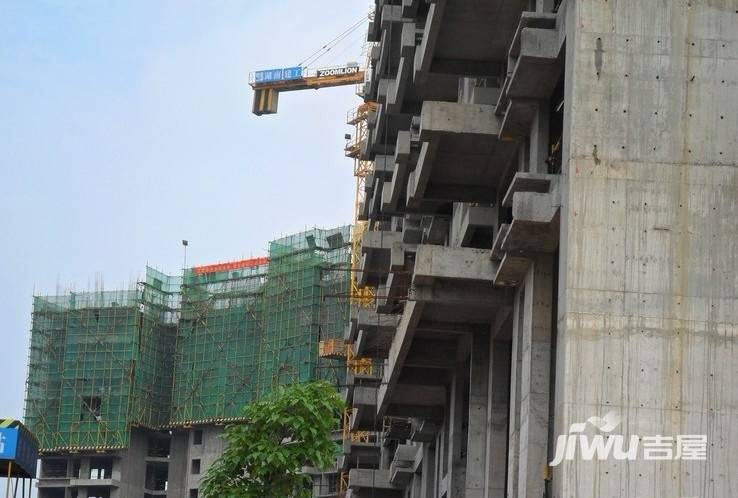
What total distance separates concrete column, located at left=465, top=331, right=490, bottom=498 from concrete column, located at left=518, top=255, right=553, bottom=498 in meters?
8.29

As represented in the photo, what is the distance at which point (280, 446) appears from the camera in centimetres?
3812

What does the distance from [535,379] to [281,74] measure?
128 m

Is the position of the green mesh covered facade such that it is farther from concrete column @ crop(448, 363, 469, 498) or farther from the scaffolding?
concrete column @ crop(448, 363, 469, 498)

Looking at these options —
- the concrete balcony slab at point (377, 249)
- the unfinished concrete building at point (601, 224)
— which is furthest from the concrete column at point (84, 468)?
the unfinished concrete building at point (601, 224)

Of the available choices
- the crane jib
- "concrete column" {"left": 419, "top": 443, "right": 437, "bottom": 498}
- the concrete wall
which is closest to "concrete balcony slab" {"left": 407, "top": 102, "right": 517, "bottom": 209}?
the concrete wall

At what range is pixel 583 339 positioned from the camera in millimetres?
25531

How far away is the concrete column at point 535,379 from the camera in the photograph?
28.8 m

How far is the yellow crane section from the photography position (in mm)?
153500

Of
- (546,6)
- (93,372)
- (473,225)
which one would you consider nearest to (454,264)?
(473,225)

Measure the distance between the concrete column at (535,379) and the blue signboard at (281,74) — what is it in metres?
126

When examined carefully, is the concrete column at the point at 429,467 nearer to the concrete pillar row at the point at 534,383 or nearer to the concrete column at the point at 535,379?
the concrete pillar row at the point at 534,383

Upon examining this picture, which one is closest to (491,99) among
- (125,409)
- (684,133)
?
(684,133)

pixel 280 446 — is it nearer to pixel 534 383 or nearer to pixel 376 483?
pixel 534 383

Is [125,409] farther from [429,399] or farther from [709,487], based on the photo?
[709,487]
